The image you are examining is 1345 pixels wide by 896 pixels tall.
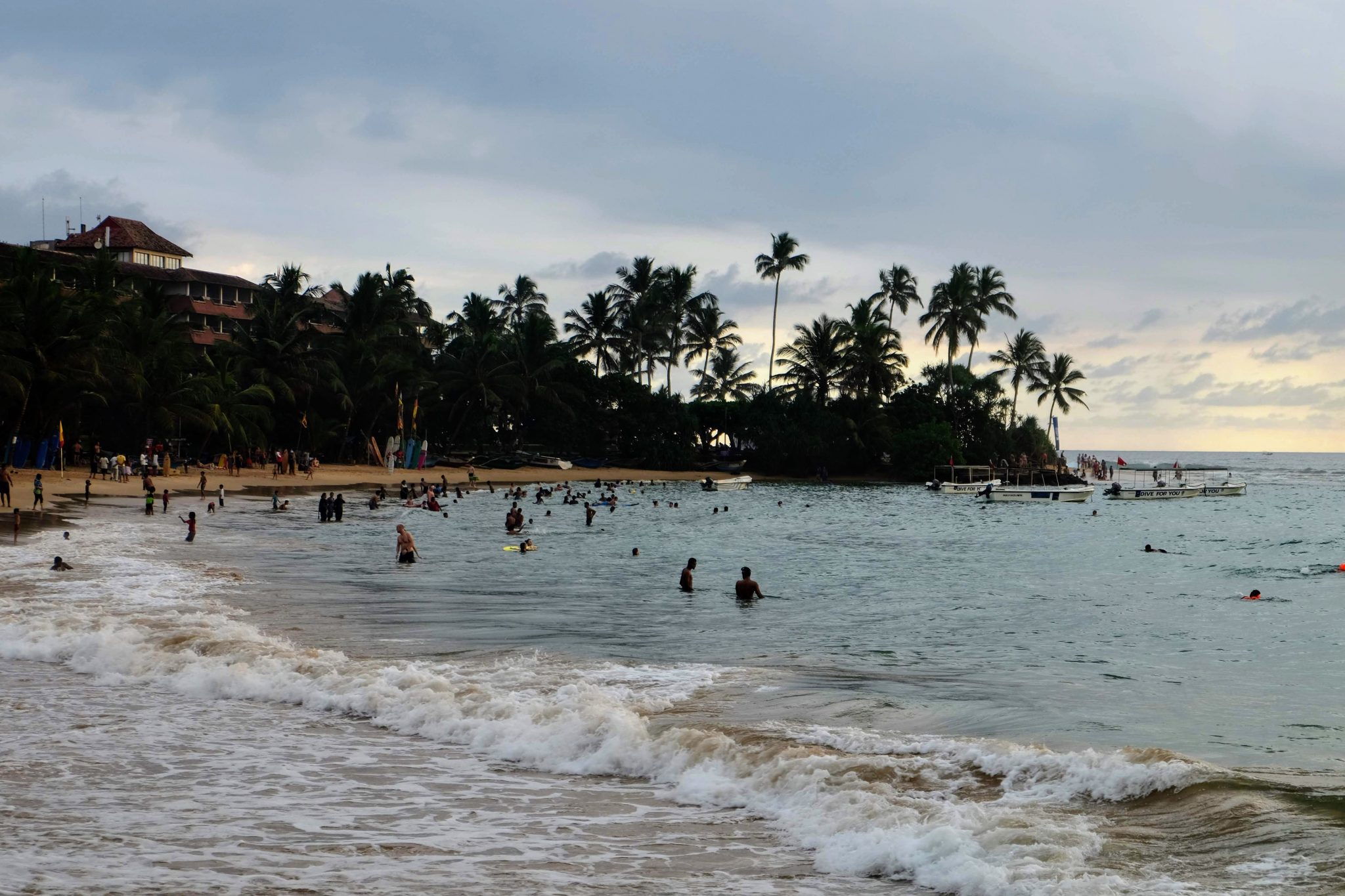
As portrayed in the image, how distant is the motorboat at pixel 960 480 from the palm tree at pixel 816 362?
1260cm

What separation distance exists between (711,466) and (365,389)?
3721cm

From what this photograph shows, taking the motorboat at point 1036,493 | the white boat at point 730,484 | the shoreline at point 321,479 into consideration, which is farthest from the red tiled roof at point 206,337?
the motorboat at point 1036,493

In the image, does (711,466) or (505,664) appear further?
(711,466)

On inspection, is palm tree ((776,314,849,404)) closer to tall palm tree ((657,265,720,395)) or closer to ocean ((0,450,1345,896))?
tall palm tree ((657,265,720,395))

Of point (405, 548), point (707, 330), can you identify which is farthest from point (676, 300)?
point (405, 548)

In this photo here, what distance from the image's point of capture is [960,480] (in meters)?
97.4

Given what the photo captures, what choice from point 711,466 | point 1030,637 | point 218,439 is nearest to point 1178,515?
point 711,466

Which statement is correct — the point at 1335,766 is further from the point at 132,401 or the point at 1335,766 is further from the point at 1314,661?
the point at 132,401

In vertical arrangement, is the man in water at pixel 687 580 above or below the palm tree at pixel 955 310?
below

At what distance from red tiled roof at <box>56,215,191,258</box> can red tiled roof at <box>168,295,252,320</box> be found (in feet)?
22.1

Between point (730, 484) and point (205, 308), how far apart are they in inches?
1666

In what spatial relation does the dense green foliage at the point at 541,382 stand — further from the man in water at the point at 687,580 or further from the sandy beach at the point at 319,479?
the man in water at the point at 687,580

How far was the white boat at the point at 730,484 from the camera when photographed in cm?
8512

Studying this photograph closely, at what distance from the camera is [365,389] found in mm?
76062
